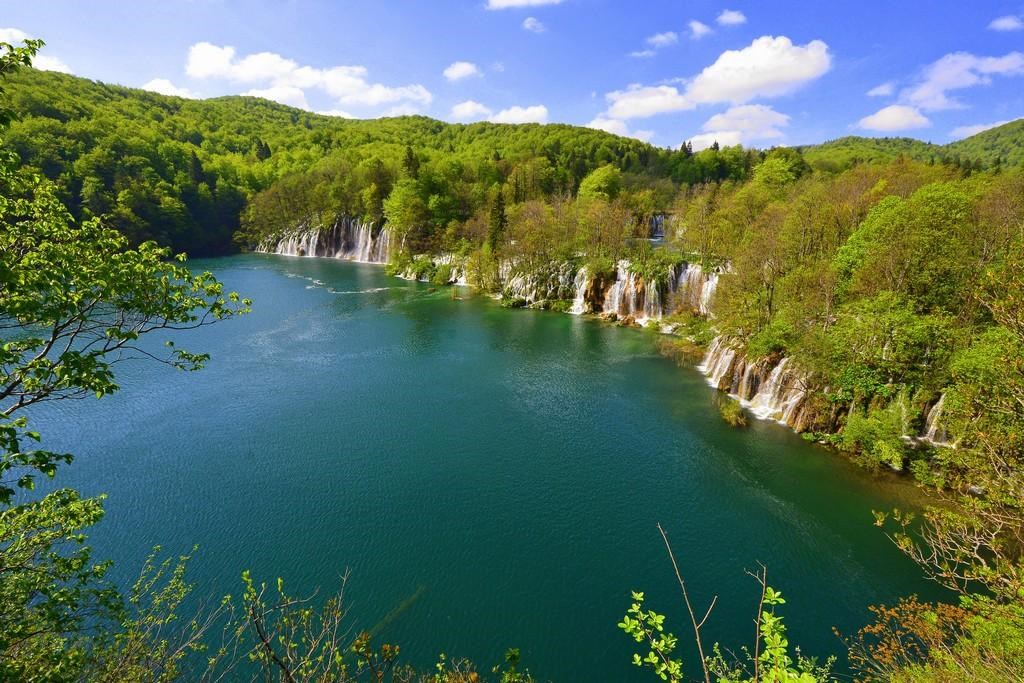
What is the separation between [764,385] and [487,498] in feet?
72.5

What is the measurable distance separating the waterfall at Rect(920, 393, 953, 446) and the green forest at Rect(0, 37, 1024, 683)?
1.42 ft

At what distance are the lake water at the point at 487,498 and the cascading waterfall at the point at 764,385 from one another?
61.9 inches

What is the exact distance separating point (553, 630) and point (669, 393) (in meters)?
22.9

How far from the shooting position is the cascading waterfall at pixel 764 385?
102 feet

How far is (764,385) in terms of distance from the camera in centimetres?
3406

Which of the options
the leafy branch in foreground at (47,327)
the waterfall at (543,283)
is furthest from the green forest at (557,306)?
the waterfall at (543,283)

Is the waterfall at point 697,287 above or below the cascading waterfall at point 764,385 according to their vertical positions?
above

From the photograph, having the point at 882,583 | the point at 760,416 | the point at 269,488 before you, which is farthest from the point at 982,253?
the point at 269,488

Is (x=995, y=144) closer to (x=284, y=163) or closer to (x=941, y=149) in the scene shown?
(x=941, y=149)

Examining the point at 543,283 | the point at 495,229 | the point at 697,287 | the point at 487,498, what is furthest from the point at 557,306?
the point at 487,498

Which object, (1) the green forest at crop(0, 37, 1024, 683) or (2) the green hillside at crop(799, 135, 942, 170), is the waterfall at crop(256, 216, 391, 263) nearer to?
(1) the green forest at crop(0, 37, 1024, 683)

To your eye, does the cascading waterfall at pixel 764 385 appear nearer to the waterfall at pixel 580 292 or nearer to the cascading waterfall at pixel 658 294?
the cascading waterfall at pixel 658 294

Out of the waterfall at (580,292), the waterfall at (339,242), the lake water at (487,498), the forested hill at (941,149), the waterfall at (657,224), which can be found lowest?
the lake water at (487,498)

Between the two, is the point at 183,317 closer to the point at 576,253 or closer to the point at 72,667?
the point at 72,667
